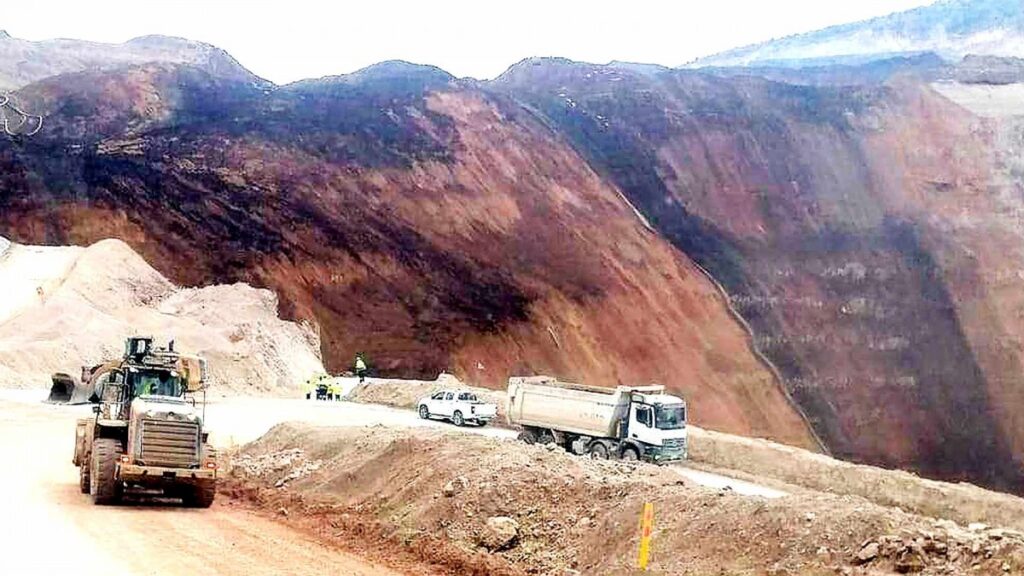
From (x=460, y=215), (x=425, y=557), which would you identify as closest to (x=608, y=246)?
(x=460, y=215)

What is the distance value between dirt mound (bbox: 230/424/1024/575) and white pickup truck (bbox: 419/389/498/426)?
16.4 m

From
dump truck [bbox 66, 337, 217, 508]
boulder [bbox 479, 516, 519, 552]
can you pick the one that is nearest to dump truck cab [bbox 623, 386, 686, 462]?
dump truck [bbox 66, 337, 217, 508]

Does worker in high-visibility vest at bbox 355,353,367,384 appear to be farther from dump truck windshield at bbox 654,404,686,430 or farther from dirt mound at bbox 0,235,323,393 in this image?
dump truck windshield at bbox 654,404,686,430

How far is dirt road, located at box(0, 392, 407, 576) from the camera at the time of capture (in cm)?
1395

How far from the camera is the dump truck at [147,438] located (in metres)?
18.6

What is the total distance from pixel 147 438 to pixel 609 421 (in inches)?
591

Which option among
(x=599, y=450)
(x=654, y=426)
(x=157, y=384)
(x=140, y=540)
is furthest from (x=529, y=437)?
(x=140, y=540)

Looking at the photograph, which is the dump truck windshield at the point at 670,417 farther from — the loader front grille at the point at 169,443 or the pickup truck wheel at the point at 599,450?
the loader front grille at the point at 169,443

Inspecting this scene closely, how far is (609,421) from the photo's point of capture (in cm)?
3019

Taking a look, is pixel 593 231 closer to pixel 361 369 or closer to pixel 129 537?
pixel 361 369

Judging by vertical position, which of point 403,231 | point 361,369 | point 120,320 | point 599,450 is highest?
point 403,231

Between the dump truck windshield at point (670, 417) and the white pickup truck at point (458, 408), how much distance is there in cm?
979

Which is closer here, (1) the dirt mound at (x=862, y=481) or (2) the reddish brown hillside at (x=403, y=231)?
(1) the dirt mound at (x=862, y=481)

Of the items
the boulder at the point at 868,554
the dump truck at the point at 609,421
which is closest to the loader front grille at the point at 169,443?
the boulder at the point at 868,554
